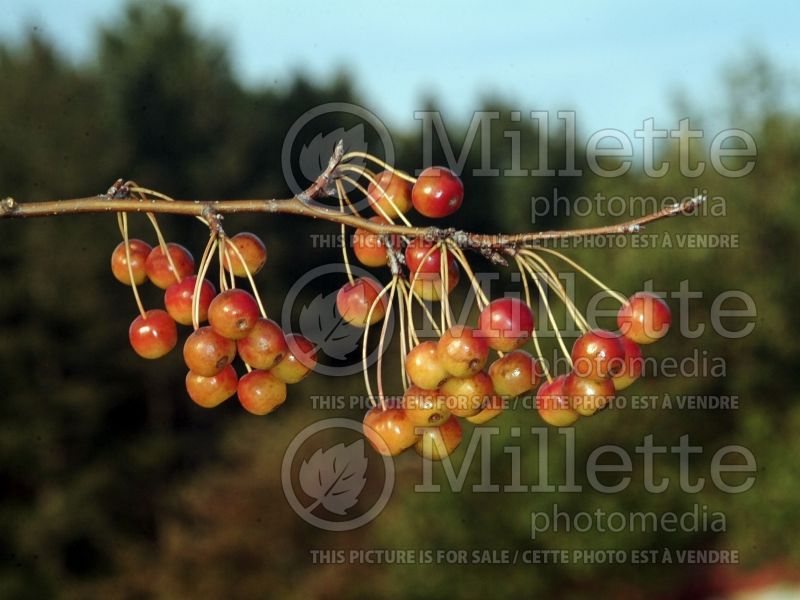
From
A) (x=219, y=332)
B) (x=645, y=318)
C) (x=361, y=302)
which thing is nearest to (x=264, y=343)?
(x=219, y=332)

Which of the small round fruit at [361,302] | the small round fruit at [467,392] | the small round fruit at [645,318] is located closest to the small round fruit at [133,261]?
the small round fruit at [361,302]

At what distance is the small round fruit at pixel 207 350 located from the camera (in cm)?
161

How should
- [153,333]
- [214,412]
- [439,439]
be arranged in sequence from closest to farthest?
[439,439], [153,333], [214,412]

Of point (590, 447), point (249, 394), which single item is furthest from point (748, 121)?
point (249, 394)

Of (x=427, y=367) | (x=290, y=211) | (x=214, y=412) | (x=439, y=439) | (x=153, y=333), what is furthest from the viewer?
(x=214, y=412)

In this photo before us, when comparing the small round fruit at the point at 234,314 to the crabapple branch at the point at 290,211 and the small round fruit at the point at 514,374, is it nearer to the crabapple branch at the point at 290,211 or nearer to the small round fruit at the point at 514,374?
the crabapple branch at the point at 290,211

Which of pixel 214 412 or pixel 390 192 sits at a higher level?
pixel 390 192

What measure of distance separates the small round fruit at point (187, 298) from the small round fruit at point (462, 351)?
1.38 ft

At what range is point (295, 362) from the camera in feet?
5.46

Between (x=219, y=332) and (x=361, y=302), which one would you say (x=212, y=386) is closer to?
(x=219, y=332)

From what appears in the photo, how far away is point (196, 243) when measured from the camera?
1833 cm

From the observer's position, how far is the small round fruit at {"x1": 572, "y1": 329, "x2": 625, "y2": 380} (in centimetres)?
151

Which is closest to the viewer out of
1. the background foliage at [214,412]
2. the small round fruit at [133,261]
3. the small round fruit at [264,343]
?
the small round fruit at [264,343]

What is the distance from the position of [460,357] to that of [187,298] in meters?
0.50
